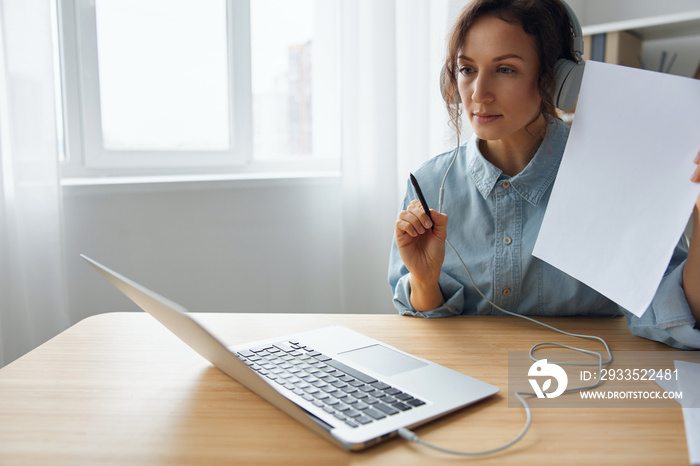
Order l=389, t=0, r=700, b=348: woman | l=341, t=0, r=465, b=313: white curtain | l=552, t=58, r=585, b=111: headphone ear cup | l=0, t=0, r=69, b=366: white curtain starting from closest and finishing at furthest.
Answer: l=552, t=58, r=585, b=111: headphone ear cup
l=389, t=0, r=700, b=348: woman
l=0, t=0, r=69, b=366: white curtain
l=341, t=0, r=465, b=313: white curtain

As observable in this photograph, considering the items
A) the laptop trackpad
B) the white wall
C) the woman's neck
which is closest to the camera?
the laptop trackpad

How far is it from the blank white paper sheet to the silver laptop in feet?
0.83

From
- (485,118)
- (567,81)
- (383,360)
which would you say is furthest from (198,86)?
(383,360)

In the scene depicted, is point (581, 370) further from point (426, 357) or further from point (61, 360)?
point (61, 360)

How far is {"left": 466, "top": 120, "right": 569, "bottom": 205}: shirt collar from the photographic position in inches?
39.4

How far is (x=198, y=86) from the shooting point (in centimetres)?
182

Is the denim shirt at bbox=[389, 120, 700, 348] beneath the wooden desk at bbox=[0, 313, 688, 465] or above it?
above

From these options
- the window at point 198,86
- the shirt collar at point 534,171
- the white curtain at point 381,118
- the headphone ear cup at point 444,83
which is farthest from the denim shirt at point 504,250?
the window at point 198,86

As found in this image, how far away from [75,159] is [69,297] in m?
0.41

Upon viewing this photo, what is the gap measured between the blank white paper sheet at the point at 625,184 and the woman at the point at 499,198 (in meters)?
0.18

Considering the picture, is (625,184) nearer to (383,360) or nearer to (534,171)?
(534,171)

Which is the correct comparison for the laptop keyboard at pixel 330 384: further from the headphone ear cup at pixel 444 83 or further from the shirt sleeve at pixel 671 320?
the headphone ear cup at pixel 444 83

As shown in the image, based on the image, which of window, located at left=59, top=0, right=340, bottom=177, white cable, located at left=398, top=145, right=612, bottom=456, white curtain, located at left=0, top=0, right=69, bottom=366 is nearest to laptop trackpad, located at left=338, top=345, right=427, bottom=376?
white cable, located at left=398, top=145, right=612, bottom=456

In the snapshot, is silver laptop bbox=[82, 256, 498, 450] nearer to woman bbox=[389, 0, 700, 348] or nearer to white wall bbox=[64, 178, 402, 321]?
woman bbox=[389, 0, 700, 348]
